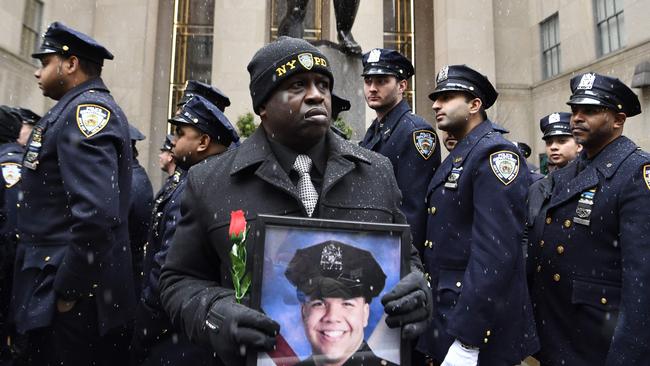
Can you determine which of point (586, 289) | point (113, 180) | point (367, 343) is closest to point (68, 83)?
point (113, 180)

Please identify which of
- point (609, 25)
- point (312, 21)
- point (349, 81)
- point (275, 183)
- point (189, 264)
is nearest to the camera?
point (275, 183)

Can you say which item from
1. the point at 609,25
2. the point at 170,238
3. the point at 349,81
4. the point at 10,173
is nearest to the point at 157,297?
the point at 170,238

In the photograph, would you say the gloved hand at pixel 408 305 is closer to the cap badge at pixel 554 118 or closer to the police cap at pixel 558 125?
the police cap at pixel 558 125

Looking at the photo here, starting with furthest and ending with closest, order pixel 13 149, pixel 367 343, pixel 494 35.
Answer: pixel 494 35
pixel 13 149
pixel 367 343

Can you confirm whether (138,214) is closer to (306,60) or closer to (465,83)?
(465,83)

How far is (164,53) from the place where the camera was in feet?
69.2

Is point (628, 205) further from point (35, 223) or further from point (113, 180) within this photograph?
point (35, 223)

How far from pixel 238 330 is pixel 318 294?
0.29 metres

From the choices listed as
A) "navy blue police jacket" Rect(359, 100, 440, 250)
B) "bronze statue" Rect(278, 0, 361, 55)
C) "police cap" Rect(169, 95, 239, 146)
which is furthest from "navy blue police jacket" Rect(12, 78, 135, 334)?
"bronze statue" Rect(278, 0, 361, 55)

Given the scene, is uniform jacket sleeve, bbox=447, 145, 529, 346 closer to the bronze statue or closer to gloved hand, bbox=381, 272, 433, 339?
gloved hand, bbox=381, 272, 433, 339

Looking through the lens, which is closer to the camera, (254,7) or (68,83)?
(68,83)

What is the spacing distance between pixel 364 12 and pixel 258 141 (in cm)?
1875

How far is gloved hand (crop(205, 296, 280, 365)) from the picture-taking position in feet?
5.78

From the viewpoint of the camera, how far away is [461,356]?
3.13 meters
